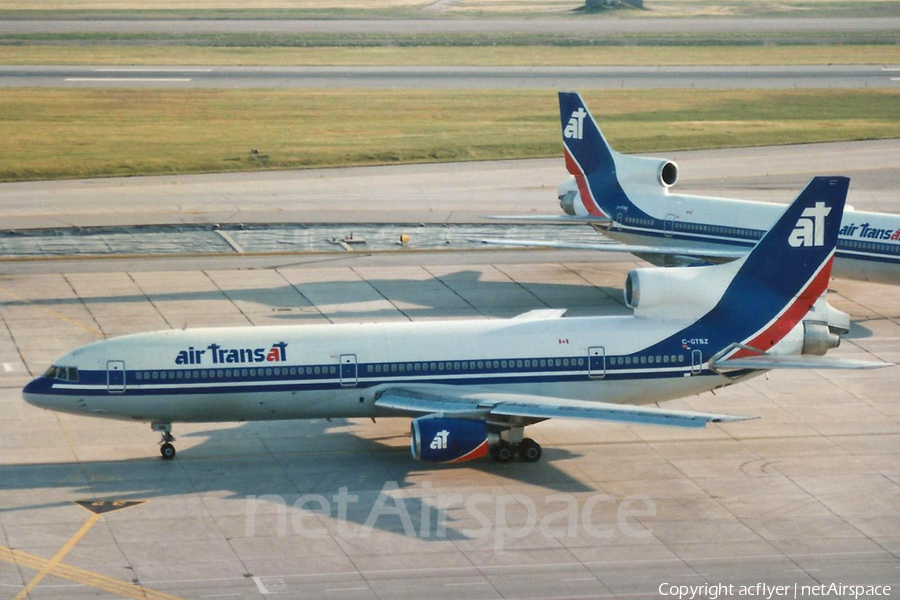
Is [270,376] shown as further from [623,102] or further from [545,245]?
[623,102]

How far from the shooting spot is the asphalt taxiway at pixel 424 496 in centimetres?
3262

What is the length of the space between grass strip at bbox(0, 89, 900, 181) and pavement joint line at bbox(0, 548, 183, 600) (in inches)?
2176

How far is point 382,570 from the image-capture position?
32.9 meters

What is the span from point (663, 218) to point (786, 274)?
740 inches

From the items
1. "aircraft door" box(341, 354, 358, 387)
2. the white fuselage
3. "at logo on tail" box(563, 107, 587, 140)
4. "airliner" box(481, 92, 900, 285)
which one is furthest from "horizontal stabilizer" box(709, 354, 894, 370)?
"at logo on tail" box(563, 107, 587, 140)

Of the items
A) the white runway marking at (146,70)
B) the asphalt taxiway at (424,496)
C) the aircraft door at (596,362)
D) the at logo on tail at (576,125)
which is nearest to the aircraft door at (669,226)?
the asphalt taxiway at (424,496)

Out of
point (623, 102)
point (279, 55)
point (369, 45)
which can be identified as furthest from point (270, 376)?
point (369, 45)

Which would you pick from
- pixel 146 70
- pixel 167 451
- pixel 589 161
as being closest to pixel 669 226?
pixel 589 161

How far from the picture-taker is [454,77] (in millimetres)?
121062

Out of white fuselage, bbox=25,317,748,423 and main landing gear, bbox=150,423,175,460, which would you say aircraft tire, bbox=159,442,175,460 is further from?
white fuselage, bbox=25,317,748,423

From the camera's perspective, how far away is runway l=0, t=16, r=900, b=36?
506ft

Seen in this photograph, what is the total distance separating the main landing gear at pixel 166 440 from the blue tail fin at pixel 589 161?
27.1 m

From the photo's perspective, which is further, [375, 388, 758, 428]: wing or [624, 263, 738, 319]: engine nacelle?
[624, 263, 738, 319]: engine nacelle

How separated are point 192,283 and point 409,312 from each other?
11087 mm
